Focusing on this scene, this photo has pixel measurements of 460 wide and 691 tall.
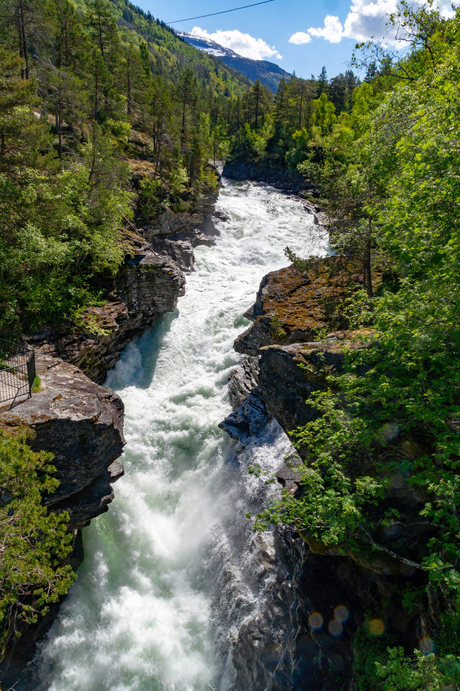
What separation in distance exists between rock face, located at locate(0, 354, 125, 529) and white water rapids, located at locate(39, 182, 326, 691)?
2.49 m

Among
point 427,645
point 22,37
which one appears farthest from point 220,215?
point 427,645

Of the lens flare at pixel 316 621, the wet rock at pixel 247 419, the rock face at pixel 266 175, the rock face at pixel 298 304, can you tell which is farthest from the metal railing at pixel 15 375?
the rock face at pixel 266 175

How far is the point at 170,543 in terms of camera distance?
486 inches

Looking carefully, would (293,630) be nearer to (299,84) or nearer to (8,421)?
(8,421)

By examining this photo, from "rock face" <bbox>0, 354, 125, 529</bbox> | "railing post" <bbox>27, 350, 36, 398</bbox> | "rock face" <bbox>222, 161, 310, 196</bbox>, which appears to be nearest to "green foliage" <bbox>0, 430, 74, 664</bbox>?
"rock face" <bbox>0, 354, 125, 529</bbox>

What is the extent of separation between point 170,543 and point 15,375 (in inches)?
309

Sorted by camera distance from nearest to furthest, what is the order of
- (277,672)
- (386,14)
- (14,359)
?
1. (277,672)
2. (386,14)
3. (14,359)

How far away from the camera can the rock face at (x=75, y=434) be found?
8953 millimetres

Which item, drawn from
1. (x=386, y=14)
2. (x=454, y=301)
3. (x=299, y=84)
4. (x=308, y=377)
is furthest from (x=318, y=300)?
(x=299, y=84)

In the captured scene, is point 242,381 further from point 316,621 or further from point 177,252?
point 177,252

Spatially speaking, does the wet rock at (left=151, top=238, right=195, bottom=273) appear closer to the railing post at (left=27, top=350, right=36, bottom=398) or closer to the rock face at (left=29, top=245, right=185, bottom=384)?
the rock face at (left=29, top=245, right=185, bottom=384)

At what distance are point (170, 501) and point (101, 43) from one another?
40.2m

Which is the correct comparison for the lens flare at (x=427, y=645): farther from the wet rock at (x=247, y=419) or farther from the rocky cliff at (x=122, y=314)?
the rocky cliff at (x=122, y=314)

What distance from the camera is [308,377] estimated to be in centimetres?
891
